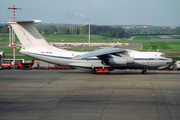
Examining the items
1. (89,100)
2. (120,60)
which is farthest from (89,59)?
(89,100)

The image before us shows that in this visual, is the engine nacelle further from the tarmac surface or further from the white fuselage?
the tarmac surface

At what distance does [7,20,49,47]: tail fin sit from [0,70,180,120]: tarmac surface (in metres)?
7.17

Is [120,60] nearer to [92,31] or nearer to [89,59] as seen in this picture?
[89,59]

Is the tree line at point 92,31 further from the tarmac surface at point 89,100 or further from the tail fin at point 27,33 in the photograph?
the tarmac surface at point 89,100

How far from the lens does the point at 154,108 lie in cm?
1577

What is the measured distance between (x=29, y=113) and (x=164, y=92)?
11477mm

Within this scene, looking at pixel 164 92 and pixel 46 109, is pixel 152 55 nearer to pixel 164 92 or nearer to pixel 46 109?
pixel 164 92

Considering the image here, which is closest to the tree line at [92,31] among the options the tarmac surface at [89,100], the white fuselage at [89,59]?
the white fuselage at [89,59]

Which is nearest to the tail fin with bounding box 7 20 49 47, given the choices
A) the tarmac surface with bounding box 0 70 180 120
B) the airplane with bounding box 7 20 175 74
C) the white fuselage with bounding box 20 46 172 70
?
the airplane with bounding box 7 20 175 74

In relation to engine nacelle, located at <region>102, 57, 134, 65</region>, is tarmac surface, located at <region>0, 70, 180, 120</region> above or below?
below

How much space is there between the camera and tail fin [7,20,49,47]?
32219 millimetres

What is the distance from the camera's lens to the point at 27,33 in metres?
32.3

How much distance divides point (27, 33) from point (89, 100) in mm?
17429

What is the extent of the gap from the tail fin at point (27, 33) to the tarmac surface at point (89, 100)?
7174mm
